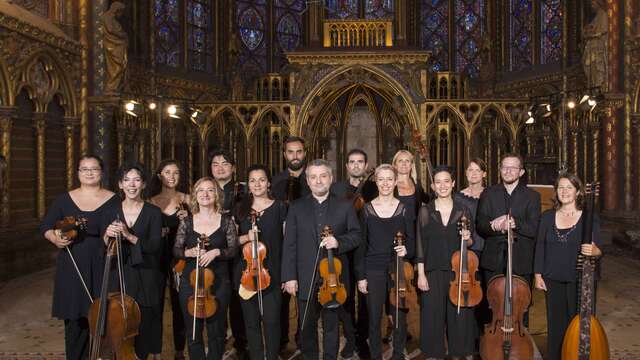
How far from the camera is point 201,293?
4.17 m

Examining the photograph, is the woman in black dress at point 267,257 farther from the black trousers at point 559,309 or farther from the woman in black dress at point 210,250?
the black trousers at point 559,309

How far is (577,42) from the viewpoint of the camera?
13969 mm

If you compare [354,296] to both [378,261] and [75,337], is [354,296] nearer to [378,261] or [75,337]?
[378,261]

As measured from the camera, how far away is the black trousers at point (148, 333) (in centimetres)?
445

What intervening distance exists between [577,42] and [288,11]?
8.12 meters

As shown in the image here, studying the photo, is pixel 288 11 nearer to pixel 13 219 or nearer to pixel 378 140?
pixel 378 140

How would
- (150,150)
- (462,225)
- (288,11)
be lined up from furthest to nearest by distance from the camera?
(288,11) < (150,150) < (462,225)

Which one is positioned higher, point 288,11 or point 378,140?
point 288,11

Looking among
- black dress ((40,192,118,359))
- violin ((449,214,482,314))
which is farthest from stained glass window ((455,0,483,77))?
black dress ((40,192,118,359))

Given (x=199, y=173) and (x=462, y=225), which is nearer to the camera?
(x=462, y=225)

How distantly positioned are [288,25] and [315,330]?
14.8 meters

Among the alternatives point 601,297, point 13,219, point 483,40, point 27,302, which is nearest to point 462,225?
point 601,297

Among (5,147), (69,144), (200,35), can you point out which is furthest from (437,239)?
(200,35)

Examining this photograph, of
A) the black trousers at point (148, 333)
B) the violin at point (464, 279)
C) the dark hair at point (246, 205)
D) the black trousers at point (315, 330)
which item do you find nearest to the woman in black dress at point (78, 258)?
the black trousers at point (148, 333)
